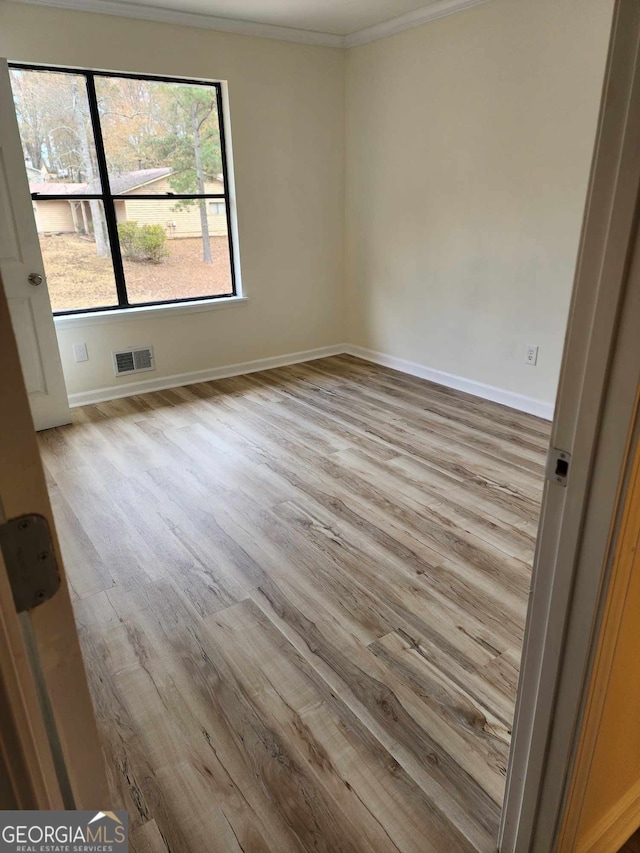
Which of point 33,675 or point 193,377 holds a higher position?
point 33,675

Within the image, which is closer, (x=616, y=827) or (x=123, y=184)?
(x=616, y=827)

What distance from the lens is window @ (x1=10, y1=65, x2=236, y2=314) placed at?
362 cm

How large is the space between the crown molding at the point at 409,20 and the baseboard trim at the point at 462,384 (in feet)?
7.86

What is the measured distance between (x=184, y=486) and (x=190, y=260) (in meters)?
2.18

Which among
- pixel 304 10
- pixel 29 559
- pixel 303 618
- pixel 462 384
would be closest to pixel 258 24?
pixel 304 10

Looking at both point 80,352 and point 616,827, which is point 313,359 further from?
point 616,827

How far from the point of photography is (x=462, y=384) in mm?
4332

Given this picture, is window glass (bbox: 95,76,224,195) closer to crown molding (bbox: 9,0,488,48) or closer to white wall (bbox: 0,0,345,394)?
white wall (bbox: 0,0,345,394)

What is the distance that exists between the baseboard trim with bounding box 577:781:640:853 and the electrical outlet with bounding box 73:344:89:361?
3.89 metres

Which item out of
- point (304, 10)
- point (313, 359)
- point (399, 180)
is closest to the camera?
point (304, 10)

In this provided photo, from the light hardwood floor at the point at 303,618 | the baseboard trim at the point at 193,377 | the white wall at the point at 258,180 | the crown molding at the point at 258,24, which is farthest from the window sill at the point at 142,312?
the crown molding at the point at 258,24

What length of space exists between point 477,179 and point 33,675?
403 cm

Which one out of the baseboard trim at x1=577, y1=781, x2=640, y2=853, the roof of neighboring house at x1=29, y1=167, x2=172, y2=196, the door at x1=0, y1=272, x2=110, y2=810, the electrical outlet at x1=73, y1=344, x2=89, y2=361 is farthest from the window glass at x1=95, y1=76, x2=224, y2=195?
the baseboard trim at x1=577, y1=781, x2=640, y2=853

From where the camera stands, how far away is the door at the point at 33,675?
0.49 meters
